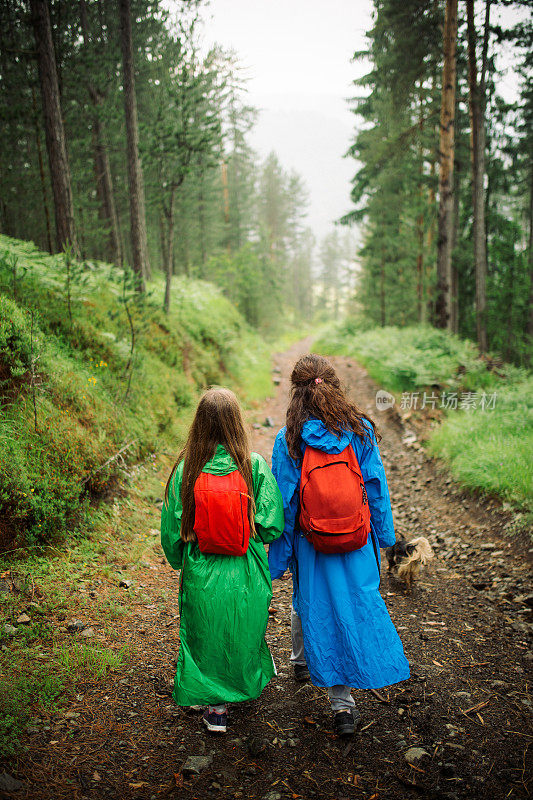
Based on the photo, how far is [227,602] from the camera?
2.87 metres

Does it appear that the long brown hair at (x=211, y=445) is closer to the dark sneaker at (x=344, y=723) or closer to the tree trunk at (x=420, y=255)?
the dark sneaker at (x=344, y=723)

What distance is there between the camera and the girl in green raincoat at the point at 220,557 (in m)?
2.84

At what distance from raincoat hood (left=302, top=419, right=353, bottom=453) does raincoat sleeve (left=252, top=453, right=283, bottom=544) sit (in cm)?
34

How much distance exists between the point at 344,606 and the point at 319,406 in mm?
1319

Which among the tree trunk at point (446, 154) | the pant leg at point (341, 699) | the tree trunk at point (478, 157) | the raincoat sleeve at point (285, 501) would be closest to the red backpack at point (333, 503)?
the raincoat sleeve at point (285, 501)

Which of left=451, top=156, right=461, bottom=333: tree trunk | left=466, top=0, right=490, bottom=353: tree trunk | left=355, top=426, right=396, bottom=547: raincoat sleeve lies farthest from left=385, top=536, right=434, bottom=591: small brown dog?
left=451, top=156, right=461, bottom=333: tree trunk

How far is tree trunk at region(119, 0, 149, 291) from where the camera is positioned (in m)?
10.3

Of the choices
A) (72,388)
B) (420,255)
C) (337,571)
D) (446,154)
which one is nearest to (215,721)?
(337,571)

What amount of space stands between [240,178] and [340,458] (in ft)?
101

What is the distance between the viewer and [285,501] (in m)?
3.18

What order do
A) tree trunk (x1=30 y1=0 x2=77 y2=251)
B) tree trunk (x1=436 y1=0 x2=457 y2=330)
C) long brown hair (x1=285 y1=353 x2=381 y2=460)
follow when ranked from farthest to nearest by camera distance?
1. tree trunk (x1=436 y1=0 x2=457 y2=330)
2. tree trunk (x1=30 y1=0 x2=77 y2=251)
3. long brown hair (x1=285 y1=353 x2=381 y2=460)

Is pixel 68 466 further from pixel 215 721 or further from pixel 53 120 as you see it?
pixel 53 120

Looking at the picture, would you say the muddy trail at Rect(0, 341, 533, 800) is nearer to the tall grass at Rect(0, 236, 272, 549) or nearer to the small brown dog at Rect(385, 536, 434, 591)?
the small brown dog at Rect(385, 536, 434, 591)

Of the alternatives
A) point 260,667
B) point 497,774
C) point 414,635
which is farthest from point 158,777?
point 414,635
